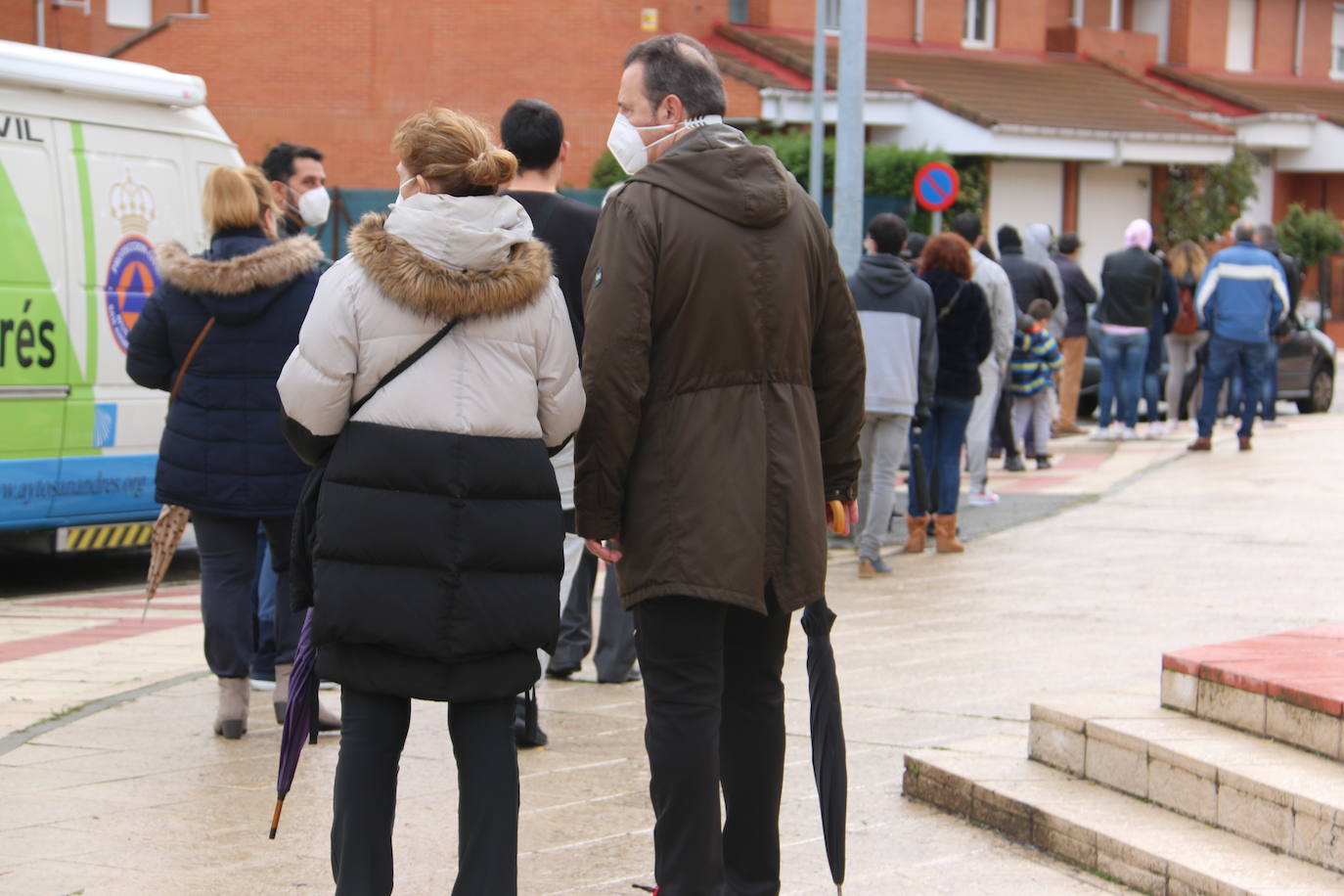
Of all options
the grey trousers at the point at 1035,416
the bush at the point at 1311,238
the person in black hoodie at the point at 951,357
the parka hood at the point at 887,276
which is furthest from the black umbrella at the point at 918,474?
the bush at the point at 1311,238

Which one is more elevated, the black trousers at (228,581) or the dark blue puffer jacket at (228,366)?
the dark blue puffer jacket at (228,366)

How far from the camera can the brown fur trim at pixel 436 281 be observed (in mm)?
3947

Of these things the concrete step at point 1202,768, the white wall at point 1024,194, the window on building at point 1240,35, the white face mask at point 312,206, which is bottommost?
the concrete step at point 1202,768

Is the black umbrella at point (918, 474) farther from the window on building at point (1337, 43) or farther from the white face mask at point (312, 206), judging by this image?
the window on building at point (1337, 43)

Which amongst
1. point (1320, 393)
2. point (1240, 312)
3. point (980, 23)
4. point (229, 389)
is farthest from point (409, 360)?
point (980, 23)

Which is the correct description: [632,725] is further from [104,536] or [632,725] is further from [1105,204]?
[1105,204]

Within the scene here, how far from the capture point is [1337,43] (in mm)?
42375

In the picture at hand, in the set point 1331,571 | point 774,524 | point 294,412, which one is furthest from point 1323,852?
point 1331,571

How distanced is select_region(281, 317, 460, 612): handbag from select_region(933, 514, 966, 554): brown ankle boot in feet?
22.4

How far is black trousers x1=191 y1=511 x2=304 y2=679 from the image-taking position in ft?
19.8

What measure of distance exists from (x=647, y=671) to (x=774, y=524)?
44 cm

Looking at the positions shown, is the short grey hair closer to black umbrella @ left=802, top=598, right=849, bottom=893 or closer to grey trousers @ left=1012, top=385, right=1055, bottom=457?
black umbrella @ left=802, top=598, right=849, bottom=893

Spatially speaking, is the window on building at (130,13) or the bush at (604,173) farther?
the window on building at (130,13)

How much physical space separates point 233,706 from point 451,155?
8.93ft
